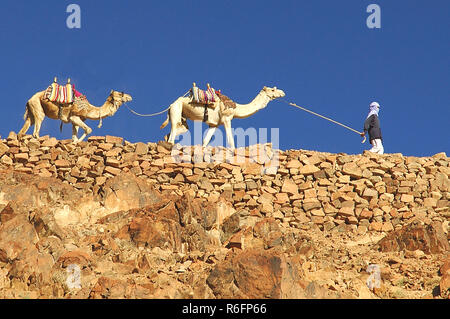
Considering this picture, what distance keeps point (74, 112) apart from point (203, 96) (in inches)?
159

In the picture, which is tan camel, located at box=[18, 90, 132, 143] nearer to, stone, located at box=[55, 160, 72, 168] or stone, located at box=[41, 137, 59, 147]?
stone, located at box=[41, 137, 59, 147]

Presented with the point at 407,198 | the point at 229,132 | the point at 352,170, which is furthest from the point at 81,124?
the point at 407,198

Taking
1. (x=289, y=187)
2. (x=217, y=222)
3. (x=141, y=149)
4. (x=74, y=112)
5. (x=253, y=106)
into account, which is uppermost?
(x=253, y=106)

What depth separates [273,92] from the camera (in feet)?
91.0

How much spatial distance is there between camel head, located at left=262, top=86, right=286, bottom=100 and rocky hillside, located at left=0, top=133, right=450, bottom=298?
3042 mm

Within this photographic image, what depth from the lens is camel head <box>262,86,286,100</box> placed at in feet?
90.8

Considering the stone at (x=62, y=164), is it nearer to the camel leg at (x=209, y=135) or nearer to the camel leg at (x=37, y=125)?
the camel leg at (x=37, y=125)

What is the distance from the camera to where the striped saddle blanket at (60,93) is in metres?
25.4

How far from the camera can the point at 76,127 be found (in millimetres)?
26297

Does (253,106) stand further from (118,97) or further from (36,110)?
(36,110)

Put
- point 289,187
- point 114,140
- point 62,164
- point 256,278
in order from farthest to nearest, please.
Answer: point 114,140 → point 289,187 → point 62,164 → point 256,278

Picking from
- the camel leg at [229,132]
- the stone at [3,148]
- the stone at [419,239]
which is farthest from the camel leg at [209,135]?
the stone at [419,239]

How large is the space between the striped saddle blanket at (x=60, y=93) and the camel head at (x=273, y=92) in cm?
630

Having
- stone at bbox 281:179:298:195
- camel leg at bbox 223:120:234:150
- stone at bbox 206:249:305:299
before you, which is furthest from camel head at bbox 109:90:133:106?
stone at bbox 206:249:305:299
